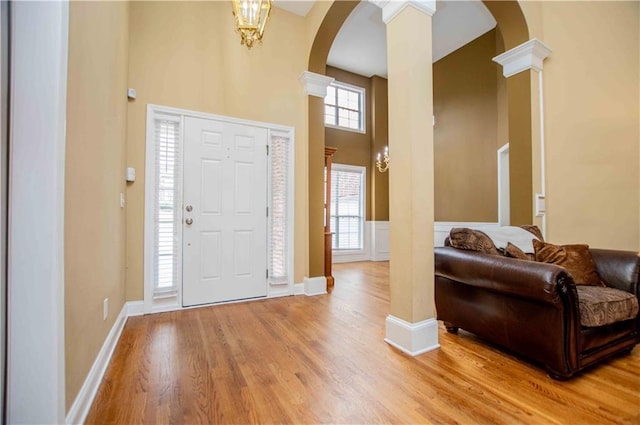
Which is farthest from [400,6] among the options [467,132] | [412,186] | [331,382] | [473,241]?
[467,132]

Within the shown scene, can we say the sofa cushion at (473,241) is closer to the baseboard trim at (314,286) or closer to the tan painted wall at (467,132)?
the baseboard trim at (314,286)

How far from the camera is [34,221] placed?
1043mm

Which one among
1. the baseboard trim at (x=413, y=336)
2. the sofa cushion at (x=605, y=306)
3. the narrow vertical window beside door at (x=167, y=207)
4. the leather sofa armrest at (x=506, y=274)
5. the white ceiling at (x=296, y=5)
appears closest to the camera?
the leather sofa armrest at (x=506, y=274)

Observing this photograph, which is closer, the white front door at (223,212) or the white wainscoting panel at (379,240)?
the white front door at (223,212)

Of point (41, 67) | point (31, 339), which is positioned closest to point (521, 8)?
point (41, 67)

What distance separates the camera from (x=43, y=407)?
104 cm

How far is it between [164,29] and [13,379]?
3.23 m

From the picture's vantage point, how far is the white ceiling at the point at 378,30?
4.36 m

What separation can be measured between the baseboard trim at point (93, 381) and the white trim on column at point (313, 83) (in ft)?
10.4

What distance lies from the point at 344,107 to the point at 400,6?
454cm

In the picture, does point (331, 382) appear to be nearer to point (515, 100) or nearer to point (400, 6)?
point (400, 6)

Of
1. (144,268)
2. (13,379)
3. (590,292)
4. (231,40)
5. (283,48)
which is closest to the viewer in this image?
(13,379)

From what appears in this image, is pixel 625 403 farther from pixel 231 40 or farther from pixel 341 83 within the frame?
pixel 341 83

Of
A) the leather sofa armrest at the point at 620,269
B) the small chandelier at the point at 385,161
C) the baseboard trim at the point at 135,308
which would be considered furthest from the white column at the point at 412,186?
the small chandelier at the point at 385,161
